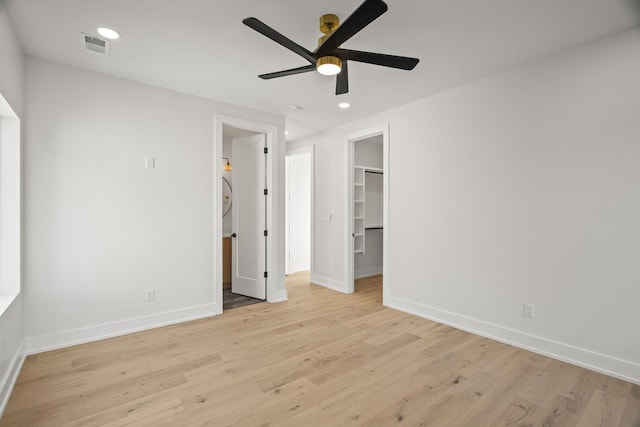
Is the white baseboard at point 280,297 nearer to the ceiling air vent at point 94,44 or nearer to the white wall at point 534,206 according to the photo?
the white wall at point 534,206

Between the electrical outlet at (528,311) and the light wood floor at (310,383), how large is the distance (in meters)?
0.37

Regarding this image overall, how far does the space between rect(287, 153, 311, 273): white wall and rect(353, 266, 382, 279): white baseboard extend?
1.22 meters

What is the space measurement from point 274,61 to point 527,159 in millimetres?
2554

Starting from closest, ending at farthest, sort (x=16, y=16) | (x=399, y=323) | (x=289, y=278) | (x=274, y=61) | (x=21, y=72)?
(x=16, y=16) → (x=21, y=72) → (x=274, y=61) → (x=399, y=323) → (x=289, y=278)

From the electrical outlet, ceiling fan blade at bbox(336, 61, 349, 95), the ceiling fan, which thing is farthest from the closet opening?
the ceiling fan

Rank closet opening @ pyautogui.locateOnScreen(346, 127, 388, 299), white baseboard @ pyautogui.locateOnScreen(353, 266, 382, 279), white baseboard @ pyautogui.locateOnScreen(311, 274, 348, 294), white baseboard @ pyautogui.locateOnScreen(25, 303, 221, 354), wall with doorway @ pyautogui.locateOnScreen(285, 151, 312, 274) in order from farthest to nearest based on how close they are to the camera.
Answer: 1. wall with doorway @ pyautogui.locateOnScreen(285, 151, 312, 274)
2. white baseboard @ pyautogui.locateOnScreen(353, 266, 382, 279)
3. closet opening @ pyautogui.locateOnScreen(346, 127, 388, 299)
4. white baseboard @ pyautogui.locateOnScreen(311, 274, 348, 294)
5. white baseboard @ pyautogui.locateOnScreen(25, 303, 221, 354)

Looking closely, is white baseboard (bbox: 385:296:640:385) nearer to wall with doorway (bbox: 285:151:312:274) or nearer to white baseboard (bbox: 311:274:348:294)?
white baseboard (bbox: 311:274:348:294)

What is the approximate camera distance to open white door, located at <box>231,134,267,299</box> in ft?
14.8

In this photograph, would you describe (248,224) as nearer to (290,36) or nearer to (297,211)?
(297,211)

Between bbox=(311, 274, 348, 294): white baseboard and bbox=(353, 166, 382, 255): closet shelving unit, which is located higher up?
bbox=(353, 166, 382, 255): closet shelving unit

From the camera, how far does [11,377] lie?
234 cm

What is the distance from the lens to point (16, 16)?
2.29 m

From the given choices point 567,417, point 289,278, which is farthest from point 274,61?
point 289,278

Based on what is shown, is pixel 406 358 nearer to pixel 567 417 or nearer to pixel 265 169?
pixel 567 417
